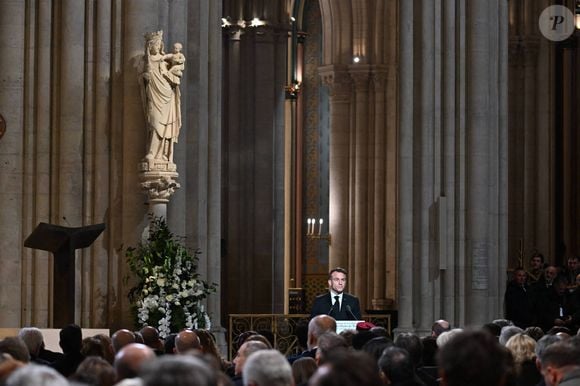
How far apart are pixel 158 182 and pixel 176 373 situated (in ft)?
42.4

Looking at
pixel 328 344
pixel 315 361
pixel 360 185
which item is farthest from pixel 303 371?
pixel 360 185

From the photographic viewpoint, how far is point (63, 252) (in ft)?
51.7

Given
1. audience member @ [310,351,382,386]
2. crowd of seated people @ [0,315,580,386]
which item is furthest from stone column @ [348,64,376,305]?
audience member @ [310,351,382,386]

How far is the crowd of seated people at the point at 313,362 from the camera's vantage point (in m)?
4.92

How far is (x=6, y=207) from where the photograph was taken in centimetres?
1706

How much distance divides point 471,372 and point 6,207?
12152 millimetres

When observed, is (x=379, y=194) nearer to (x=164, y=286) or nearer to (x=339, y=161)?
(x=339, y=161)

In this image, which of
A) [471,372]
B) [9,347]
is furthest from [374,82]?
[471,372]

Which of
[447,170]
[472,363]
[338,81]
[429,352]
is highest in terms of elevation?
[338,81]

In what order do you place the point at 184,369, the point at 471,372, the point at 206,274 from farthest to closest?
1. the point at 206,274
2. the point at 471,372
3. the point at 184,369

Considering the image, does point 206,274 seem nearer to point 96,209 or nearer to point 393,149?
point 96,209

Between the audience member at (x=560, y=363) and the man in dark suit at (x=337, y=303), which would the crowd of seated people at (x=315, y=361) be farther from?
the man in dark suit at (x=337, y=303)

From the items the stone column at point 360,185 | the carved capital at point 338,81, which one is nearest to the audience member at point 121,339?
the stone column at point 360,185

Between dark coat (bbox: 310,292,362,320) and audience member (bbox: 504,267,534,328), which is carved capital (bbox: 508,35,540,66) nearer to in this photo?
audience member (bbox: 504,267,534,328)
